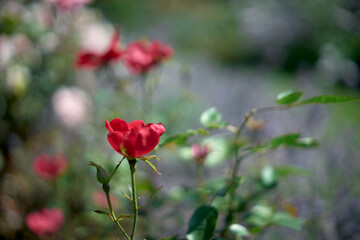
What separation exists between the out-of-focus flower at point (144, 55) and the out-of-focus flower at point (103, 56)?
0.03 m

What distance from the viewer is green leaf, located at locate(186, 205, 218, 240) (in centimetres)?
56

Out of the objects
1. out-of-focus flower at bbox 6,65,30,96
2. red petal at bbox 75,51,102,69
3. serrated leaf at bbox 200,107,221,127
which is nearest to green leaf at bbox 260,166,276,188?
serrated leaf at bbox 200,107,221,127

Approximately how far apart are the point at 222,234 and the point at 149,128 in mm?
325

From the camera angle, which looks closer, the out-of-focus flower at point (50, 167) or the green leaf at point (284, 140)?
the green leaf at point (284, 140)

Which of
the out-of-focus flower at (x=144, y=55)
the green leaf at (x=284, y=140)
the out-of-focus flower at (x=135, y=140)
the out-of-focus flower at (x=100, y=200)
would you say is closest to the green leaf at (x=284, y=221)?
the green leaf at (x=284, y=140)

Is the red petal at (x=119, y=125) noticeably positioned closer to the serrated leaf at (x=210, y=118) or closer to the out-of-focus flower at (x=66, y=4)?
the serrated leaf at (x=210, y=118)

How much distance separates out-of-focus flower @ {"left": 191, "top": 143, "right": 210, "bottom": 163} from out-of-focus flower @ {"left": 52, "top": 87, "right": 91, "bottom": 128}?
0.89 metres

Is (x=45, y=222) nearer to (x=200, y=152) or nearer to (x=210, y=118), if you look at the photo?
(x=200, y=152)

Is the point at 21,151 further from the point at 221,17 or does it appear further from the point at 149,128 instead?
the point at 221,17

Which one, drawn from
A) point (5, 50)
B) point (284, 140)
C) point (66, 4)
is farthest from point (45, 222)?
point (284, 140)

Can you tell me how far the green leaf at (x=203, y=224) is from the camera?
56 centimetres

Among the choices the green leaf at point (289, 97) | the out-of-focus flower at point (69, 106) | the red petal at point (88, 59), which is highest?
the green leaf at point (289, 97)

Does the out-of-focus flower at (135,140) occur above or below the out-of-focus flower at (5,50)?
above

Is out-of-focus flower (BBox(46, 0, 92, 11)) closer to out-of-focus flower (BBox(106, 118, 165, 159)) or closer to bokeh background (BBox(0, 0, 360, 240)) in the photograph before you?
bokeh background (BBox(0, 0, 360, 240))
